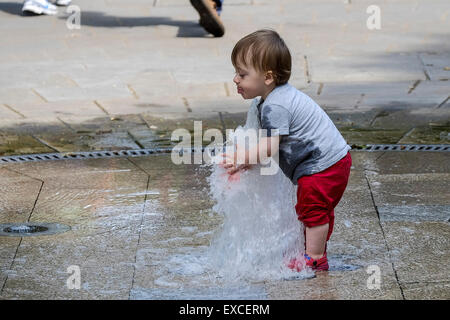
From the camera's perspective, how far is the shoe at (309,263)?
379 centimetres

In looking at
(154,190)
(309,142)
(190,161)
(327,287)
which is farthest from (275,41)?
(190,161)

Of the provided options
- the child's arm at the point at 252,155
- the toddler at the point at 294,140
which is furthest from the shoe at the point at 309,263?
the child's arm at the point at 252,155

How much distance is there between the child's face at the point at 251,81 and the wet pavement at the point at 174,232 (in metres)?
Answer: 0.96

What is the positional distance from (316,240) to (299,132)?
22.0 inches

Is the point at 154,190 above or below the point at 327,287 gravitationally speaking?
below

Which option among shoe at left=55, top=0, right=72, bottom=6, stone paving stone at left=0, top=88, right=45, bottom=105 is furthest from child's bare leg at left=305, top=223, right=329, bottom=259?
shoe at left=55, top=0, right=72, bottom=6

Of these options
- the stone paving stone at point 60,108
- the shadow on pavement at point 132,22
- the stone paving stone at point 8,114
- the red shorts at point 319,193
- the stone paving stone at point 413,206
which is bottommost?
the shadow on pavement at point 132,22

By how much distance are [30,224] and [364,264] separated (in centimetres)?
204

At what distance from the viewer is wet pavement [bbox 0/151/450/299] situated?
12.0 feet

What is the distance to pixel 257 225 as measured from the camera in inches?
156

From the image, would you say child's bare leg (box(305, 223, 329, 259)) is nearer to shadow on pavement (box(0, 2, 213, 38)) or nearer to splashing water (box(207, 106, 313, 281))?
splashing water (box(207, 106, 313, 281))

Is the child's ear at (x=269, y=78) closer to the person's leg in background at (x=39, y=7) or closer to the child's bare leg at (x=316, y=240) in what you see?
the child's bare leg at (x=316, y=240)
